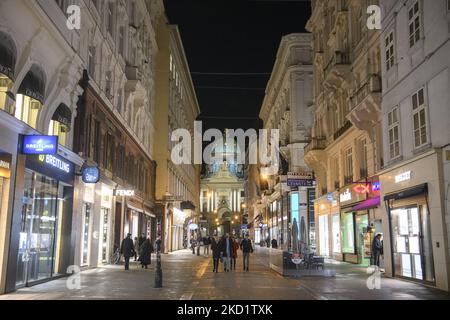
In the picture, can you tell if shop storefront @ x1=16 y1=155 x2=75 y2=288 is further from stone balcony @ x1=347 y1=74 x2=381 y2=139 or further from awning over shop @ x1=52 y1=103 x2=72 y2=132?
stone balcony @ x1=347 y1=74 x2=381 y2=139

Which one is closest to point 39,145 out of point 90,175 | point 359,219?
point 90,175

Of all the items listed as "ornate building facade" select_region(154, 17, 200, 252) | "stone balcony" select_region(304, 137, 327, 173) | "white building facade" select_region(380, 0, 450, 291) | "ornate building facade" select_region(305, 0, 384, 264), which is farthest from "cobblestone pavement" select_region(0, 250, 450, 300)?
"ornate building facade" select_region(154, 17, 200, 252)

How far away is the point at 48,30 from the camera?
16875 mm

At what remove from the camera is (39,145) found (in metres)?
15.2

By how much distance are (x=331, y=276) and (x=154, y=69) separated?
104 feet

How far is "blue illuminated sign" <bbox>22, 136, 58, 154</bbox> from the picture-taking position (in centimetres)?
1515

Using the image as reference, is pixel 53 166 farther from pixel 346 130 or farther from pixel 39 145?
pixel 346 130

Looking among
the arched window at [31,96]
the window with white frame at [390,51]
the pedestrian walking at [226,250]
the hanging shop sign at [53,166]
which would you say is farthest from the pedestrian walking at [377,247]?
the arched window at [31,96]

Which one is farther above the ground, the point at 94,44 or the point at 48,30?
the point at 94,44

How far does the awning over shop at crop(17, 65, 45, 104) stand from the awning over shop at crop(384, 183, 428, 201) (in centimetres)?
1320

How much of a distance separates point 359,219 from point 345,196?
6.76ft

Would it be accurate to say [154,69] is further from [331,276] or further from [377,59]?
[331,276]
